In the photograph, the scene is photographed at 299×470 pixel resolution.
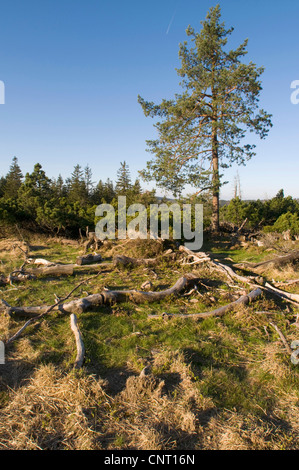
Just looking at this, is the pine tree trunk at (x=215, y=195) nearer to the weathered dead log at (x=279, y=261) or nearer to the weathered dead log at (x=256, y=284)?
the weathered dead log at (x=279, y=261)

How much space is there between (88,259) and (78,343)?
5872 mm

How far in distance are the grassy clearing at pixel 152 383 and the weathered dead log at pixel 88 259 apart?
137 inches

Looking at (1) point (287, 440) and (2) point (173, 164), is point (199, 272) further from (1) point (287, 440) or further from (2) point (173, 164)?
(2) point (173, 164)

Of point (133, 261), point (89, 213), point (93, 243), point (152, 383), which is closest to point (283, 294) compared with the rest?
point (152, 383)

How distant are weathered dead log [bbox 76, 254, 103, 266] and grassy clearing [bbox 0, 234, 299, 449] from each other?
3.49 metres

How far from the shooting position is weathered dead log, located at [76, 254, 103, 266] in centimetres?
926

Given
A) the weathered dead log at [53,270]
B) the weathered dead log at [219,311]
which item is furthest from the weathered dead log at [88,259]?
the weathered dead log at [219,311]

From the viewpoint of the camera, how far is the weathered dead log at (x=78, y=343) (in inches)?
139

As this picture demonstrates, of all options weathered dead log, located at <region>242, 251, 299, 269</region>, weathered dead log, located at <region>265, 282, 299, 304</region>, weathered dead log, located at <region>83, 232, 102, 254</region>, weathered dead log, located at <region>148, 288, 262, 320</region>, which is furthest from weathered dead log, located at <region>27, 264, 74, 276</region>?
weathered dead log, located at <region>242, 251, 299, 269</region>

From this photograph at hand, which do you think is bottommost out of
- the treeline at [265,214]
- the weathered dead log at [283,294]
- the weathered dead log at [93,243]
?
the weathered dead log at [283,294]

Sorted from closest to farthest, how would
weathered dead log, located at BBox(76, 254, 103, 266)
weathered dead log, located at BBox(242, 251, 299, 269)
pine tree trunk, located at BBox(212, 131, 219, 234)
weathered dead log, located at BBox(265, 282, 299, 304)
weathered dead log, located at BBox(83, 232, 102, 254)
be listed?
weathered dead log, located at BBox(265, 282, 299, 304) → weathered dead log, located at BBox(242, 251, 299, 269) → weathered dead log, located at BBox(76, 254, 103, 266) → weathered dead log, located at BBox(83, 232, 102, 254) → pine tree trunk, located at BBox(212, 131, 219, 234)

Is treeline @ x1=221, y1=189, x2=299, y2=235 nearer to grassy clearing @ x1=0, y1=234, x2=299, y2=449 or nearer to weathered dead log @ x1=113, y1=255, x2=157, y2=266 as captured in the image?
weathered dead log @ x1=113, y1=255, x2=157, y2=266
